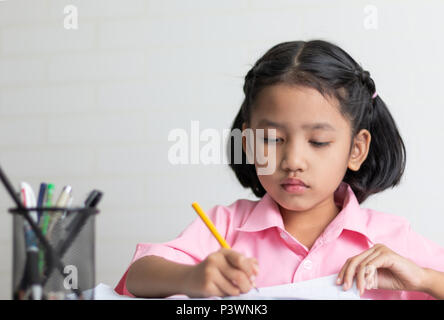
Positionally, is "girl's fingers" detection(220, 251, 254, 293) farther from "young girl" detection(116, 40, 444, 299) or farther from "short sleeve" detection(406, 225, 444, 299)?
"short sleeve" detection(406, 225, 444, 299)

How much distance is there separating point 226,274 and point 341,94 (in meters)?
0.47

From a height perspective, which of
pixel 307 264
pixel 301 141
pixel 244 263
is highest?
pixel 301 141

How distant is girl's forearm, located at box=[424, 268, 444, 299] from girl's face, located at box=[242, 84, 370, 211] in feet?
0.73

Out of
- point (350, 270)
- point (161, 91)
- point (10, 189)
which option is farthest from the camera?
point (161, 91)

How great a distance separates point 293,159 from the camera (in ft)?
3.21

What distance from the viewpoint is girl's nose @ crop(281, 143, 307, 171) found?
979mm

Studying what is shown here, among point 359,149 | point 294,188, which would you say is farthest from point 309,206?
point 359,149

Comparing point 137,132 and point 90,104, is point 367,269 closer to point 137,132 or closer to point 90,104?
point 137,132

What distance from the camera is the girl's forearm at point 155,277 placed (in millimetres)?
855

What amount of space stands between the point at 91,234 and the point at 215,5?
1.33m

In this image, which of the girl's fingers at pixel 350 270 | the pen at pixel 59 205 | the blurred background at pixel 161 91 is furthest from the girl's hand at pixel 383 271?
the blurred background at pixel 161 91

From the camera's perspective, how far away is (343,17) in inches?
71.2

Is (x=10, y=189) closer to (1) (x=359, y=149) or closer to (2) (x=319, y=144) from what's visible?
(2) (x=319, y=144)
